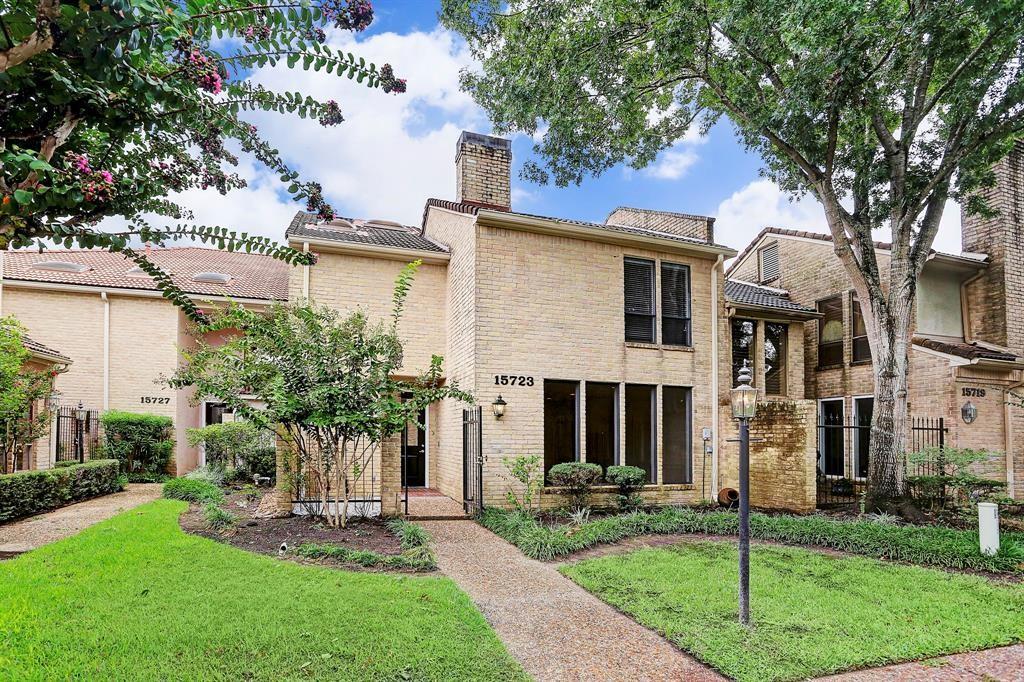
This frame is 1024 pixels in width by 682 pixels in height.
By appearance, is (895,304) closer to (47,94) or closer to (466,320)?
(466,320)

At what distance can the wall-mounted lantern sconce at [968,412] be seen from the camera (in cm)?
1353

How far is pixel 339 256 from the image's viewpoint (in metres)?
12.5

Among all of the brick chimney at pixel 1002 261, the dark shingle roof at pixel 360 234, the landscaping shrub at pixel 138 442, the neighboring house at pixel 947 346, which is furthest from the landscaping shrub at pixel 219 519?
the brick chimney at pixel 1002 261

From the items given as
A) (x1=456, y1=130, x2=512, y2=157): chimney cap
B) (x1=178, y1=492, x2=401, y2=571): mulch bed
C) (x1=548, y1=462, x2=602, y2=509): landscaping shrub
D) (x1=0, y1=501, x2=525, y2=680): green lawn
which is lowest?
(x1=178, y1=492, x2=401, y2=571): mulch bed

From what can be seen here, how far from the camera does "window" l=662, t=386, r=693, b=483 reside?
1257cm

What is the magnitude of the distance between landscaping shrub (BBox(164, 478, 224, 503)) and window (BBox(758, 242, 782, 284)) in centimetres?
1686

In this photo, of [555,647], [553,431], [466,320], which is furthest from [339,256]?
[555,647]

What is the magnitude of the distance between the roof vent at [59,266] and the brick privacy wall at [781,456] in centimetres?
1797

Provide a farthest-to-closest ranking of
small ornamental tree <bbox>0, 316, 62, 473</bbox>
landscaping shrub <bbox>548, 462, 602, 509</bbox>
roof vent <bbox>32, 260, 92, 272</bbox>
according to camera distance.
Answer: roof vent <bbox>32, 260, 92, 272</bbox> → landscaping shrub <bbox>548, 462, 602, 509</bbox> → small ornamental tree <bbox>0, 316, 62, 473</bbox>

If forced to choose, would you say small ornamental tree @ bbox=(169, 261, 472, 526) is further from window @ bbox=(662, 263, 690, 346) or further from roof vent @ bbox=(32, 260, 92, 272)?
roof vent @ bbox=(32, 260, 92, 272)

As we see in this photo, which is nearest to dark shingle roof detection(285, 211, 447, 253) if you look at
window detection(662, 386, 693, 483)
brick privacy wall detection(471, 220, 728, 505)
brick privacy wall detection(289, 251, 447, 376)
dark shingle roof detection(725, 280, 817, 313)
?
brick privacy wall detection(289, 251, 447, 376)

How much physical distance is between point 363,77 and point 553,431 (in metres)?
9.70

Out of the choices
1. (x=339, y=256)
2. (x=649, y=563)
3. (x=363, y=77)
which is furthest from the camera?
(x=339, y=256)

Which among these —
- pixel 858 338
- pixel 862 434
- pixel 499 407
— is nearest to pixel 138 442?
pixel 499 407
